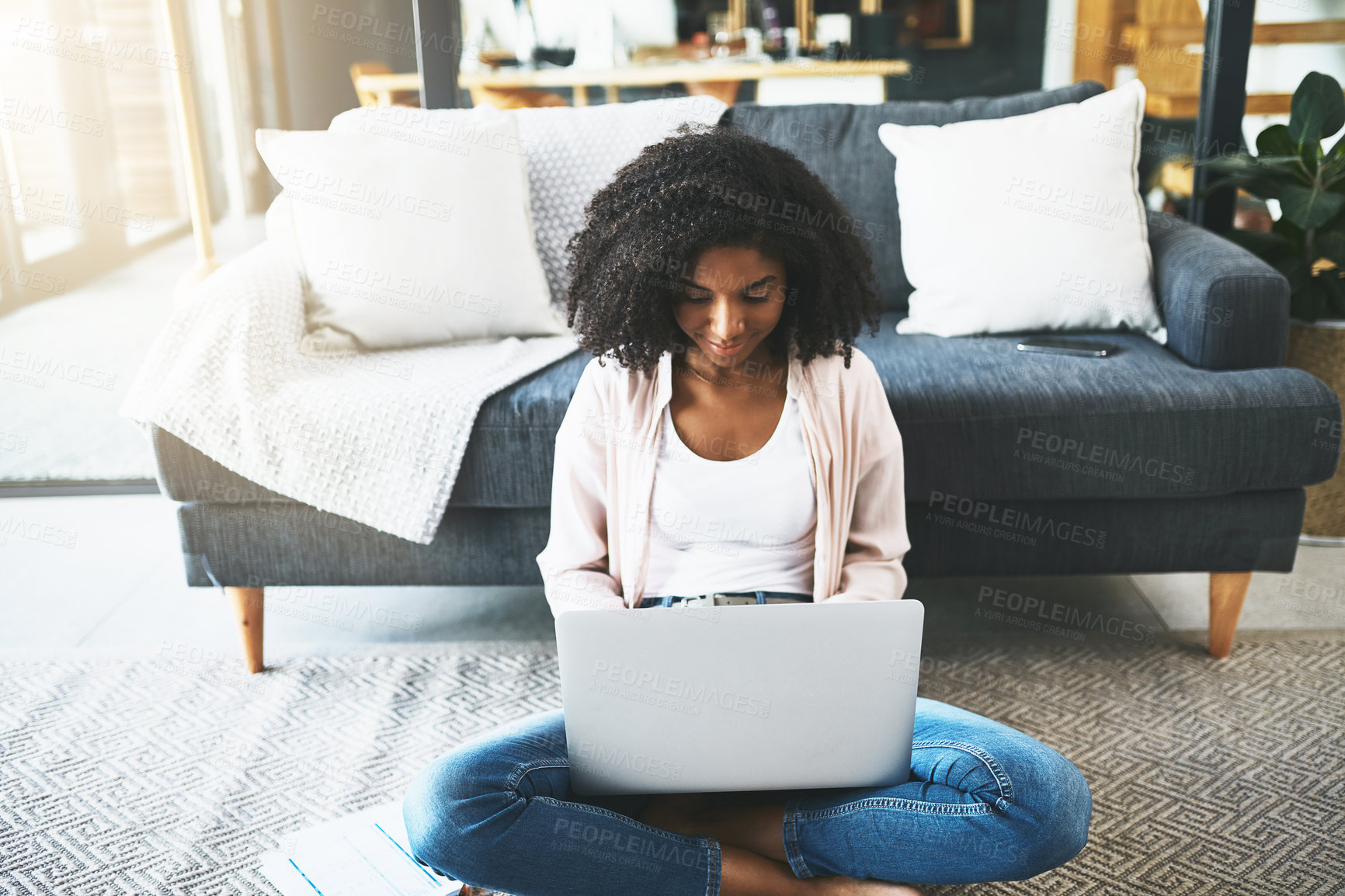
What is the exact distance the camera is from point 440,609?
1983mm

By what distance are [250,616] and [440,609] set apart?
0.35 meters

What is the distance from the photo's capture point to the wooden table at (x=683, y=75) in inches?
131

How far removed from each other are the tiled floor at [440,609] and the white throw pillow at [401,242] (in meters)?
0.48

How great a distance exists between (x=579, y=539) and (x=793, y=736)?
359 mm

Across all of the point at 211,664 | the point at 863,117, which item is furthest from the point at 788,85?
the point at 211,664

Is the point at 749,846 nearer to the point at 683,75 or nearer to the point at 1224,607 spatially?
the point at 1224,607

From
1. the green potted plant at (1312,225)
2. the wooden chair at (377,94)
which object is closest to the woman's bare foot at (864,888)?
the green potted plant at (1312,225)

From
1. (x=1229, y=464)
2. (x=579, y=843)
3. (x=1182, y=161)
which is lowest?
(x=579, y=843)

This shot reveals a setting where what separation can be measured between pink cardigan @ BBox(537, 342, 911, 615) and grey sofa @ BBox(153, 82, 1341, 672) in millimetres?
394

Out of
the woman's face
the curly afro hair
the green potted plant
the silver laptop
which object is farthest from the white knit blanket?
the green potted plant

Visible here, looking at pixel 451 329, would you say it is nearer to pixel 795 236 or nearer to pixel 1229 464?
pixel 795 236

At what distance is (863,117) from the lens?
2.12 metres

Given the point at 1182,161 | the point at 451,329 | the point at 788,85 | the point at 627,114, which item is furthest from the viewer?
the point at 788,85

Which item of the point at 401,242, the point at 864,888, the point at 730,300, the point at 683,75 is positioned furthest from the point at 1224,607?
the point at 683,75
